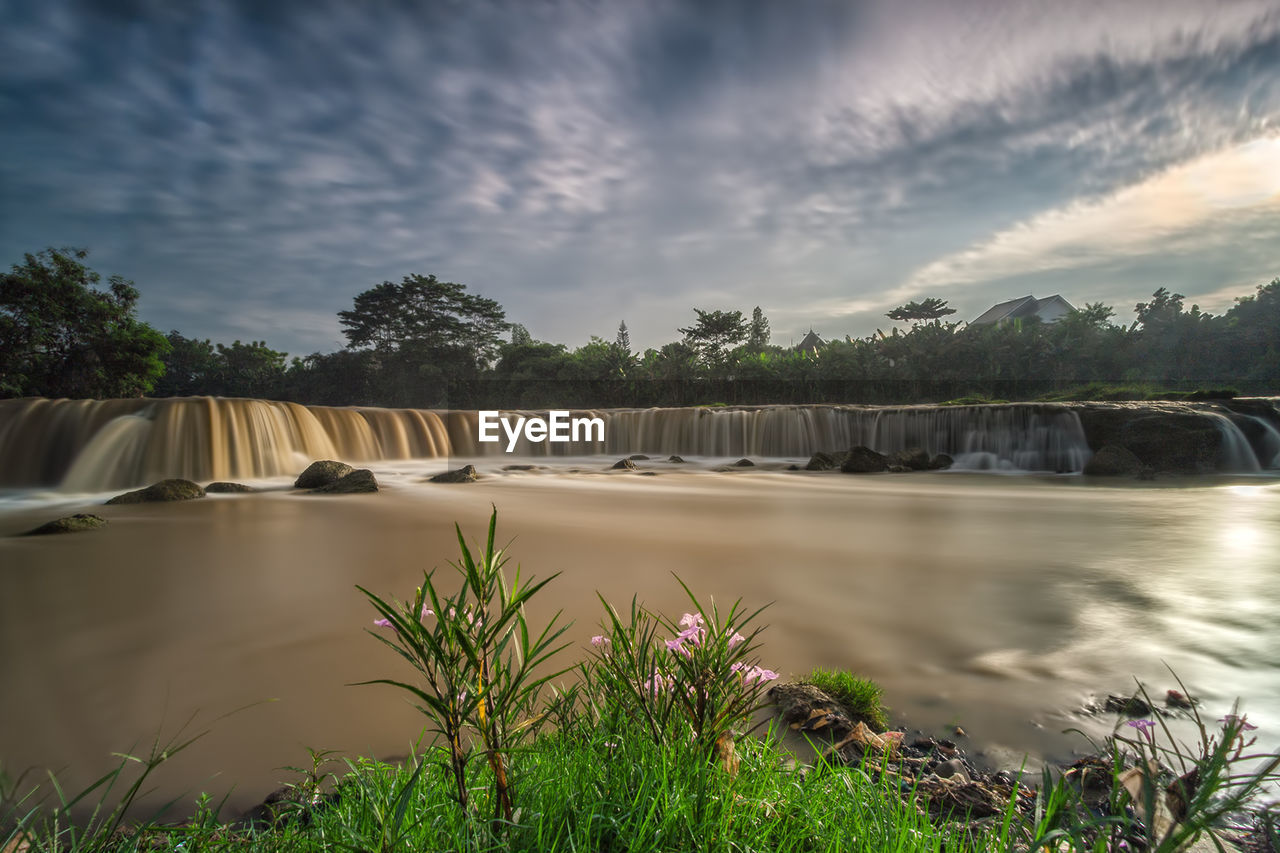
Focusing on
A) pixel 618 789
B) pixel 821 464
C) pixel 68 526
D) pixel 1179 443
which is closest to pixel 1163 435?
pixel 1179 443

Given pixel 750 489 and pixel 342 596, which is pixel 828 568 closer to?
pixel 342 596

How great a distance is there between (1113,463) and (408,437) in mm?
20475

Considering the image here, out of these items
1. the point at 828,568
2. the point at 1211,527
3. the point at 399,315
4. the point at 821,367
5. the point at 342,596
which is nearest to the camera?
the point at 342,596

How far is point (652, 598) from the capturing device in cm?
371

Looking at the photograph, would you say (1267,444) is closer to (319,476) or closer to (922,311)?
(319,476)

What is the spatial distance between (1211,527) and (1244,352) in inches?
1281

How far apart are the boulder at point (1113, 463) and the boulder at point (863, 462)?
178 inches

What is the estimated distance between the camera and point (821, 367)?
1319 inches

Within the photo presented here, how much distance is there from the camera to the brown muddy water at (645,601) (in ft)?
7.57

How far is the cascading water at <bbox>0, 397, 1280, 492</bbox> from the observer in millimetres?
12242

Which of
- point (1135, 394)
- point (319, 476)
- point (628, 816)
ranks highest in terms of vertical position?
point (1135, 394)

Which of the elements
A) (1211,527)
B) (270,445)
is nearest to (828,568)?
(1211,527)

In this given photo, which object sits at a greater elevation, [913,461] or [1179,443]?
[1179,443]

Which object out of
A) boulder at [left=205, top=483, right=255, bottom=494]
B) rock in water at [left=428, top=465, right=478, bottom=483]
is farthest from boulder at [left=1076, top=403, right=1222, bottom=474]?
boulder at [left=205, top=483, right=255, bottom=494]
